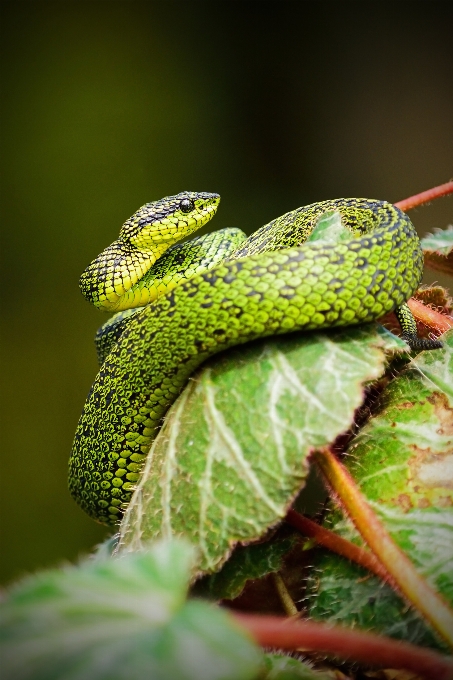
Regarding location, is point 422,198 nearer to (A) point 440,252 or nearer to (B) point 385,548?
(A) point 440,252

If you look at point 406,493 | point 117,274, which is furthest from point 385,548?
point 117,274

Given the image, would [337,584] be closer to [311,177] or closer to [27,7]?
[311,177]

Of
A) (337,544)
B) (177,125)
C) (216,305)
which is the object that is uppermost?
(177,125)

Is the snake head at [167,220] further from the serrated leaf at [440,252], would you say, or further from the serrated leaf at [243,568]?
the serrated leaf at [243,568]

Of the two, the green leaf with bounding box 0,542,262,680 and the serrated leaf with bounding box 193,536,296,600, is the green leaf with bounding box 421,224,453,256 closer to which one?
the serrated leaf with bounding box 193,536,296,600

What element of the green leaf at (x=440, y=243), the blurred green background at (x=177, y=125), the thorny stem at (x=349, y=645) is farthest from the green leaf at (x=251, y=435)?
the blurred green background at (x=177, y=125)

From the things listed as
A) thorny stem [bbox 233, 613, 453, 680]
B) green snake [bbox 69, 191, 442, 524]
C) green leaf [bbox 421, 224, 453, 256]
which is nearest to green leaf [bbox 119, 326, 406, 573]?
green snake [bbox 69, 191, 442, 524]

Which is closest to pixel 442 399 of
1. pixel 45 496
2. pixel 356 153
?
pixel 356 153
